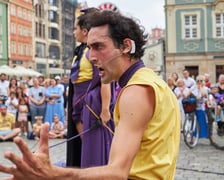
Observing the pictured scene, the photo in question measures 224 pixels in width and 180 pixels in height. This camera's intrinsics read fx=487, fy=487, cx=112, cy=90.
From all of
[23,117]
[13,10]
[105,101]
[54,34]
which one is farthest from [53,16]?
[105,101]

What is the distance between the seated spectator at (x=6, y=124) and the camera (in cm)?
1251

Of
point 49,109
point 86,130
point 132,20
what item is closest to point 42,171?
point 132,20

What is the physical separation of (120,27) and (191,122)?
8.59 meters

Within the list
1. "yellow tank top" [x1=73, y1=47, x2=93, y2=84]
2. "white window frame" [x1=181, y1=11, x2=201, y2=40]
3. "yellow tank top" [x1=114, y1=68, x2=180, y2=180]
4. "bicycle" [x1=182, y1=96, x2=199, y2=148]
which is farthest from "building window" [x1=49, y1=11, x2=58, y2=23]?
"yellow tank top" [x1=114, y1=68, x2=180, y2=180]

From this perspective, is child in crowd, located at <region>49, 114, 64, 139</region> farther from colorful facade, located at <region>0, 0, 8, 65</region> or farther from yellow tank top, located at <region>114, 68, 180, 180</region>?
colorful facade, located at <region>0, 0, 8, 65</region>

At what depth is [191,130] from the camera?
1061 cm

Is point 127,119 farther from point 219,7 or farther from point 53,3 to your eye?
point 53,3

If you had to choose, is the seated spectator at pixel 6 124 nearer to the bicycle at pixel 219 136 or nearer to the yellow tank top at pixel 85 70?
the bicycle at pixel 219 136

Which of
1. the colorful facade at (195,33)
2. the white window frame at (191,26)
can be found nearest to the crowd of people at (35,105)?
the colorful facade at (195,33)

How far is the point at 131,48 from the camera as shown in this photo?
2.41m

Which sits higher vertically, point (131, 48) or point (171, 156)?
point (131, 48)

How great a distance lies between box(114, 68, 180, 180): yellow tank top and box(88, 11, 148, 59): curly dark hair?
9.1 inches

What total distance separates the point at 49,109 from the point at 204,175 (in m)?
7.38

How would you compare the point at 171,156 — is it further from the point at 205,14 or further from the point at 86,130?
the point at 205,14
